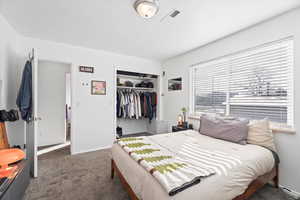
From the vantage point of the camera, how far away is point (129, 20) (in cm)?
203

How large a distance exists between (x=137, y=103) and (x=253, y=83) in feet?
9.41

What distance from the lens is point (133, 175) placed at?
1281mm

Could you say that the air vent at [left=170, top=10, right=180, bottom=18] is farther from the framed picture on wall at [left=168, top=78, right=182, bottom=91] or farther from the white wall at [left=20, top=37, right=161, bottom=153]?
the white wall at [left=20, top=37, right=161, bottom=153]

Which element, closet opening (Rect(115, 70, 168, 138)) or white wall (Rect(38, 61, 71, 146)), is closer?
white wall (Rect(38, 61, 71, 146))

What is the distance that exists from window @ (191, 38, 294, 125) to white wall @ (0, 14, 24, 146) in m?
3.68

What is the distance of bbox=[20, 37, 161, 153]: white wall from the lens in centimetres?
283

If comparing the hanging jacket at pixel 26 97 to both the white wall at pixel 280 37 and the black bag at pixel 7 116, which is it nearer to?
the black bag at pixel 7 116

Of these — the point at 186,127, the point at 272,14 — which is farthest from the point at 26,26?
the point at 272,14

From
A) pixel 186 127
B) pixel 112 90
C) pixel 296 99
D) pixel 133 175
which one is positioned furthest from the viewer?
pixel 112 90

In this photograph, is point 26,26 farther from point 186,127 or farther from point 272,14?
point 272,14

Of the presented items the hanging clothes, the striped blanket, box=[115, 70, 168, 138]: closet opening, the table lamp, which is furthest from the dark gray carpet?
the hanging clothes

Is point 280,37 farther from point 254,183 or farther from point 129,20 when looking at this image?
point 129,20

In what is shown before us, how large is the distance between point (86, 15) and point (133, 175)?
7.34ft

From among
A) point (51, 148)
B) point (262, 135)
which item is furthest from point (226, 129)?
point (51, 148)
